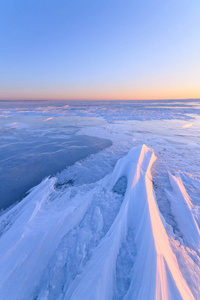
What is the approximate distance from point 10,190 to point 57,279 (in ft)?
8.32

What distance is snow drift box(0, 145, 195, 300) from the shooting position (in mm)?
1490

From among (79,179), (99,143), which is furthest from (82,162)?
(99,143)

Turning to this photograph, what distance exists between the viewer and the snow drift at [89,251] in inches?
58.7

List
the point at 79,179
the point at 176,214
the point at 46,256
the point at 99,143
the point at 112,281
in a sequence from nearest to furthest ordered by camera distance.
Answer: the point at 112,281 < the point at 46,256 < the point at 176,214 < the point at 79,179 < the point at 99,143

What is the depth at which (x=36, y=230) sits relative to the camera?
83.5 inches

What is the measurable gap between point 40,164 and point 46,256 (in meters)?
3.27

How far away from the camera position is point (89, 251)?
1.87 metres

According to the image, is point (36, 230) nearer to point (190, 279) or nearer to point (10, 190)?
point (10, 190)

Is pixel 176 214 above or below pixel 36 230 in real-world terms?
below

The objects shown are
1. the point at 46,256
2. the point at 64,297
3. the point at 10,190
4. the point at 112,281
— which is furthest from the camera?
the point at 10,190

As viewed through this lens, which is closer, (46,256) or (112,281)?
(112,281)

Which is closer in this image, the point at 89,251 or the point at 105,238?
the point at 89,251

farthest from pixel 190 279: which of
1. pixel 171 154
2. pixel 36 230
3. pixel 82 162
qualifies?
pixel 171 154

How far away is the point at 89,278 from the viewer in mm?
1542
